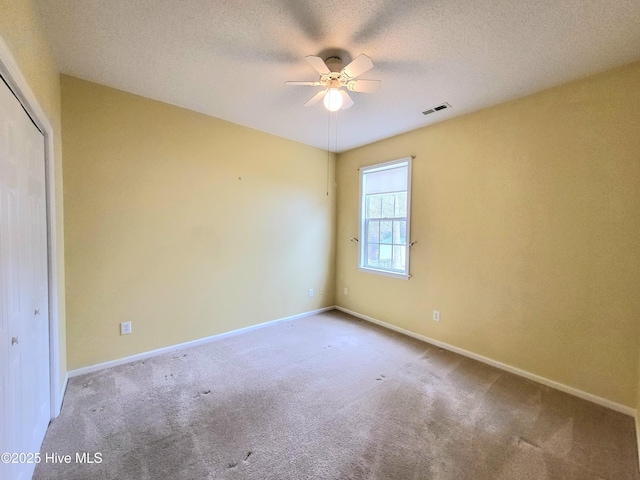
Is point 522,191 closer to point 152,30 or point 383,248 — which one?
point 383,248

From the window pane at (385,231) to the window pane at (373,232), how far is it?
0.06 m

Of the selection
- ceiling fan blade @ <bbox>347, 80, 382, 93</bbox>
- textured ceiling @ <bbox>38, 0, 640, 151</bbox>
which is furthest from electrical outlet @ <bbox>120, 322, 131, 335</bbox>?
ceiling fan blade @ <bbox>347, 80, 382, 93</bbox>

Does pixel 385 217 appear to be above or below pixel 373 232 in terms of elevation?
above

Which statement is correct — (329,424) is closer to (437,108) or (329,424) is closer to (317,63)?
(317,63)

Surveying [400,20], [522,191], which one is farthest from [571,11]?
[522,191]

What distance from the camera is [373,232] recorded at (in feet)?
13.3

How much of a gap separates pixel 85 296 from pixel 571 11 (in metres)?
4.12

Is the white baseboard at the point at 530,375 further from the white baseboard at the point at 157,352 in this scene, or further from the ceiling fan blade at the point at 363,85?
the ceiling fan blade at the point at 363,85

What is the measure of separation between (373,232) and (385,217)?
31 centimetres

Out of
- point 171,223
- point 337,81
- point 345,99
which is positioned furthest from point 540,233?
point 171,223

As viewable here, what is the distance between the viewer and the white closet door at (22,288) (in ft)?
3.95

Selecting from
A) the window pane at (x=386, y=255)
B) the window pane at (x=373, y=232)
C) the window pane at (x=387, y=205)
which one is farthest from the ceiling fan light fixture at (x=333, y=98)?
the window pane at (x=386, y=255)

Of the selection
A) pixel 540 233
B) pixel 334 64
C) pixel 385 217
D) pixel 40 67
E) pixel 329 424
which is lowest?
Result: pixel 329 424

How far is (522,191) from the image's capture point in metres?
2.56
